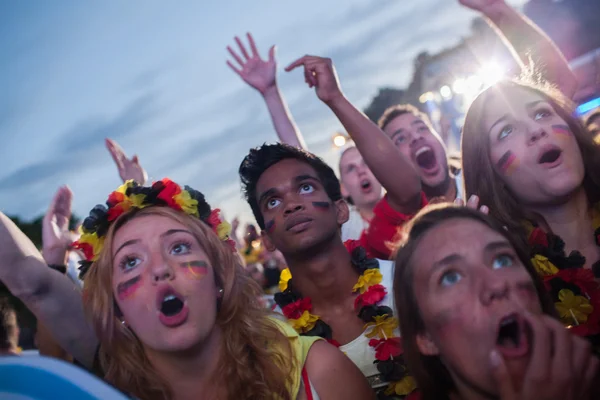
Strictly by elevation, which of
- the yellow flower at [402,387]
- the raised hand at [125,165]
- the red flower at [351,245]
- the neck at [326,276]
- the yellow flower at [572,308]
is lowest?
the yellow flower at [402,387]

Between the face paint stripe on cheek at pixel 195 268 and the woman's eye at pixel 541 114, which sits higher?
the woman's eye at pixel 541 114

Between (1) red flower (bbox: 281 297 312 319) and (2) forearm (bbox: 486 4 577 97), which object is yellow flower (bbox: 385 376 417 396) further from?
(2) forearm (bbox: 486 4 577 97)

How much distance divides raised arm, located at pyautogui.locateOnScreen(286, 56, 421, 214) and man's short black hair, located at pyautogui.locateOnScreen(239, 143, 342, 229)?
26 cm

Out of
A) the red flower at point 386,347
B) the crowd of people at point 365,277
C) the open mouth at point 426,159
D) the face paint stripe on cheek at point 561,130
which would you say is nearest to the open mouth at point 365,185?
the open mouth at point 426,159

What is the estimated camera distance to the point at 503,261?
1592 millimetres

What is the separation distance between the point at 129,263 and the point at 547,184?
5.09ft

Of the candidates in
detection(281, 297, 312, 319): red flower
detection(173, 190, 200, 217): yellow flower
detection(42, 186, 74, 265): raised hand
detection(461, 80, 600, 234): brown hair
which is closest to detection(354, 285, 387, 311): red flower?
detection(281, 297, 312, 319): red flower

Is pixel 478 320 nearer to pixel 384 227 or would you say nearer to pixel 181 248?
pixel 181 248

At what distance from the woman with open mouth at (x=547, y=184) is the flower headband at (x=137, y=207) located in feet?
3.64

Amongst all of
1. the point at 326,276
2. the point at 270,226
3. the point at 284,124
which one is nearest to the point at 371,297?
the point at 326,276

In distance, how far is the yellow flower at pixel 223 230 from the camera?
221cm

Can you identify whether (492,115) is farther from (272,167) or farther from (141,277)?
(141,277)

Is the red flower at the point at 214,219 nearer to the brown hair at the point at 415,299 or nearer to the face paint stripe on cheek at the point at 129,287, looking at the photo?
the face paint stripe on cheek at the point at 129,287

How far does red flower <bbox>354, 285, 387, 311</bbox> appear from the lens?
2.42 meters
